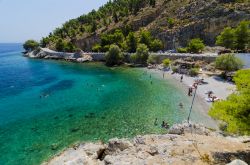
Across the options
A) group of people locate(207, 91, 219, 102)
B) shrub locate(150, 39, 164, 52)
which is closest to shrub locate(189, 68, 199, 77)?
group of people locate(207, 91, 219, 102)

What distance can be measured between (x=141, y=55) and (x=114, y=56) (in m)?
13.1

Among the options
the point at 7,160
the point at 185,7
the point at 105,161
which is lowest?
the point at 7,160

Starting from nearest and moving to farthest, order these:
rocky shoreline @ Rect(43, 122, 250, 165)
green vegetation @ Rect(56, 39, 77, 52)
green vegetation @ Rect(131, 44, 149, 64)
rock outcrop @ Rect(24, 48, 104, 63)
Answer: rocky shoreline @ Rect(43, 122, 250, 165) < green vegetation @ Rect(131, 44, 149, 64) < rock outcrop @ Rect(24, 48, 104, 63) < green vegetation @ Rect(56, 39, 77, 52)

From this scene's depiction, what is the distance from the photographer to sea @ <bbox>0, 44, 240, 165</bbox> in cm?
4191

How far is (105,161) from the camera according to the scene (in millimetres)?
24844

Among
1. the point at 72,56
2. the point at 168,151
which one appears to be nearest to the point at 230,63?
the point at 168,151

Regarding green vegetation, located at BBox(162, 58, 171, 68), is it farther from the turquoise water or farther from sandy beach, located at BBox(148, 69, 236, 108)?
the turquoise water

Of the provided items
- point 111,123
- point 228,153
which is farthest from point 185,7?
point 228,153

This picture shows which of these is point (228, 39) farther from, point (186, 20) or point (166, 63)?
point (186, 20)

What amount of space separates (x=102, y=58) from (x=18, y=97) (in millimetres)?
58780

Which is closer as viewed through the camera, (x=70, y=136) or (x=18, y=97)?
(x=70, y=136)

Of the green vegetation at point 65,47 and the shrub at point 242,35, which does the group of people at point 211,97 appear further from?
the green vegetation at point 65,47

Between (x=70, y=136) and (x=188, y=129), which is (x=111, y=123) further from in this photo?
(x=188, y=129)

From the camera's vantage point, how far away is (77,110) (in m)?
57.0
